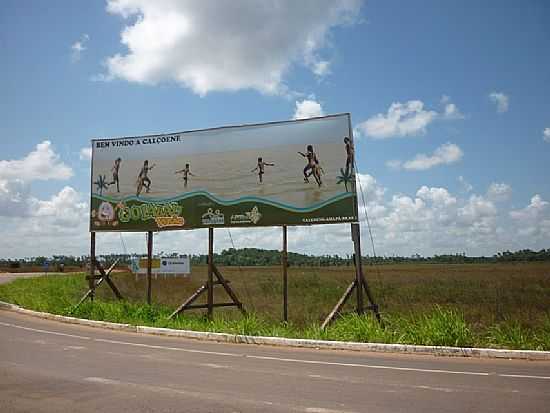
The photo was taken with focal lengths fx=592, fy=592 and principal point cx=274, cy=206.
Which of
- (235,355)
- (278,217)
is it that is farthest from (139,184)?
(235,355)

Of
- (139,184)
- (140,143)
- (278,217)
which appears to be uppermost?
(140,143)

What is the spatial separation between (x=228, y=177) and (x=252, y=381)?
30.9ft

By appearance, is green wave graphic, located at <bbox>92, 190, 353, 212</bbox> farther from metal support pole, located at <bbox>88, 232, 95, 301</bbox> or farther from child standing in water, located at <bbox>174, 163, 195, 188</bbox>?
metal support pole, located at <bbox>88, 232, 95, 301</bbox>

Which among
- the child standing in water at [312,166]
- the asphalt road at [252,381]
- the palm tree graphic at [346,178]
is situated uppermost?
the child standing in water at [312,166]

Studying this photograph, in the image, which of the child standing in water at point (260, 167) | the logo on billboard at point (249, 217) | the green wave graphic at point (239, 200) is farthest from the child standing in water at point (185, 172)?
the child standing in water at point (260, 167)

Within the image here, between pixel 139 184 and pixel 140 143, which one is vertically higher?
pixel 140 143

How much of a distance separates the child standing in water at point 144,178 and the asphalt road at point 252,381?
7044 mm

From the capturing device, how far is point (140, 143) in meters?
18.5

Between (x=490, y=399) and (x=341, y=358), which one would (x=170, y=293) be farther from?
(x=490, y=399)

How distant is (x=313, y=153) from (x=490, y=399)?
31.3 ft

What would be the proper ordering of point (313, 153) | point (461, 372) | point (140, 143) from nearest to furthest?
point (461, 372) → point (313, 153) → point (140, 143)

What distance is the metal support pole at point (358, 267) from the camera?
558 inches

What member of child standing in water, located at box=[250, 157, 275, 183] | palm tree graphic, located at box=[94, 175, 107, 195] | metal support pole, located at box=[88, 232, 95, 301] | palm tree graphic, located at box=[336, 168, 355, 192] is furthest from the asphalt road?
palm tree graphic, located at box=[94, 175, 107, 195]

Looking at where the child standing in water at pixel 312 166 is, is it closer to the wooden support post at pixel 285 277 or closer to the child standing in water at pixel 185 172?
the wooden support post at pixel 285 277
